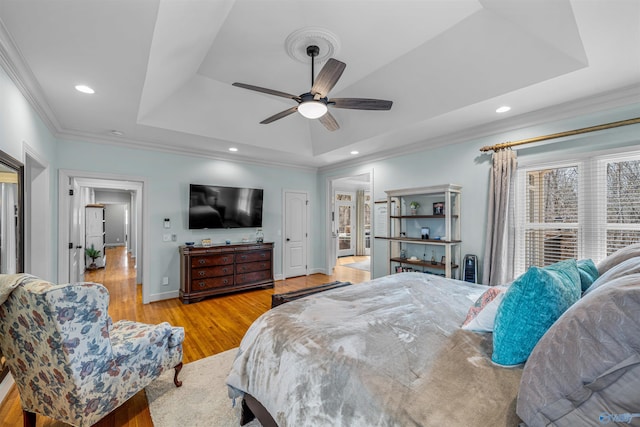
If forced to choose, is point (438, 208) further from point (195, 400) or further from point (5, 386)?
point (5, 386)

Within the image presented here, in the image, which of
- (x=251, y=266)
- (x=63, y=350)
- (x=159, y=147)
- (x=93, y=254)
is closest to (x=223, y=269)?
(x=251, y=266)

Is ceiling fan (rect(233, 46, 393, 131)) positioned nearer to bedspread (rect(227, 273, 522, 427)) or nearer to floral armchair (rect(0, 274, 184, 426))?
bedspread (rect(227, 273, 522, 427))

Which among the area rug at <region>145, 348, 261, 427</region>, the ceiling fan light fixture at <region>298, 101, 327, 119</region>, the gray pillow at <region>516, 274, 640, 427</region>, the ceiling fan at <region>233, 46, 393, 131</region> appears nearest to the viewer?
the gray pillow at <region>516, 274, 640, 427</region>

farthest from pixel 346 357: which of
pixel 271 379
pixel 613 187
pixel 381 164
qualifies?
pixel 381 164

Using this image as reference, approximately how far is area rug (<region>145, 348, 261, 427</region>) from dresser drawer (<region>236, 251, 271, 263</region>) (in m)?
2.49

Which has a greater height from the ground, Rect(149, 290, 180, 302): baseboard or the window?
the window

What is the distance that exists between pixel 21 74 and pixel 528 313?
12.6 feet

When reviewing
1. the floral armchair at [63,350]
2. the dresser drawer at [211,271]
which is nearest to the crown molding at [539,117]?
the dresser drawer at [211,271]

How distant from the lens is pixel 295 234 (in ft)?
20.7

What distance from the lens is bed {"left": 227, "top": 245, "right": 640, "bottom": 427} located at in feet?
2.62

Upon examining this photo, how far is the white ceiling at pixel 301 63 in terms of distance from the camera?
1886 mm

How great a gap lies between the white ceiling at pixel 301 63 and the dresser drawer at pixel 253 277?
237 cm

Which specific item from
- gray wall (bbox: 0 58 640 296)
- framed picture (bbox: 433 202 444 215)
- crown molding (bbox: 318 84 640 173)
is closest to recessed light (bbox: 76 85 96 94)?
gray wall (bbox: 0 58 640 296)

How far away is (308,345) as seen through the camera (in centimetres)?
142
